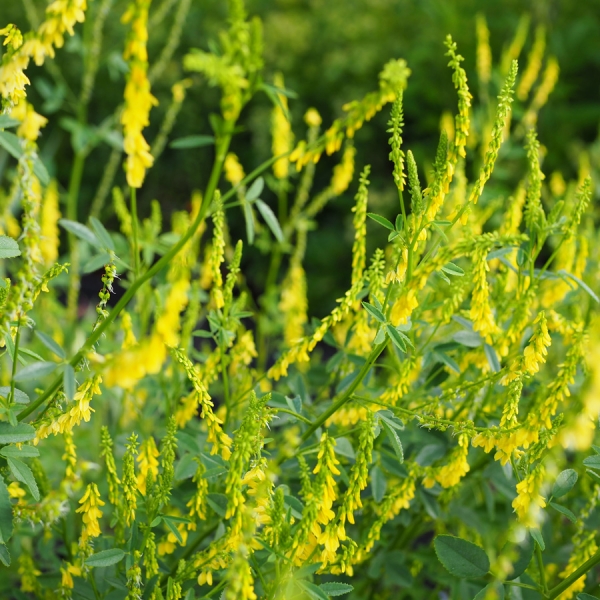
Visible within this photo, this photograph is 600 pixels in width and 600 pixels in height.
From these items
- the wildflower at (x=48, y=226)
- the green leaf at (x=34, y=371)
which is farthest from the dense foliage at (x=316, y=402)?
the wildflower at (x=48, y=226)

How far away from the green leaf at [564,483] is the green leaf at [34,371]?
91 cm

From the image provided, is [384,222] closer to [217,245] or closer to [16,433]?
[217,245]

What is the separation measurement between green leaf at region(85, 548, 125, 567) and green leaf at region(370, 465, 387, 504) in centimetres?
53

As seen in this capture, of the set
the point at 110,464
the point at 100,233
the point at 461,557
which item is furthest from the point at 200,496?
the point at 100,233

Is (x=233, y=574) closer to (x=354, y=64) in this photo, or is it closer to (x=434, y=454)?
(x=434, y=454)

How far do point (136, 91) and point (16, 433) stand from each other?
589 millimetres

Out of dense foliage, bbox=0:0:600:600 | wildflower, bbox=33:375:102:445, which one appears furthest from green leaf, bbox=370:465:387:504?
wildflower, bbox=33:375:102:445

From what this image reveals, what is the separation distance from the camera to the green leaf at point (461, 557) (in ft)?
4.10

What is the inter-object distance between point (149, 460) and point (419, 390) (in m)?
0.65

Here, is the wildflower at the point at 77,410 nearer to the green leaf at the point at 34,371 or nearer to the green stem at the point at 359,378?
the green leaf at the point at 34,371

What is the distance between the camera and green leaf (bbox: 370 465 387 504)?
4.62ft

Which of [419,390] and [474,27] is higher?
[474,27]

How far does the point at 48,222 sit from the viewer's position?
2.41m

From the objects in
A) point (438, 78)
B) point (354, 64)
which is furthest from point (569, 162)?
point (354, 64)
